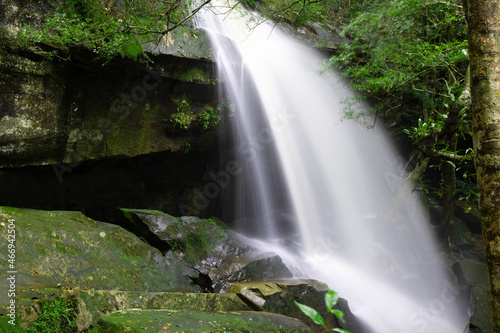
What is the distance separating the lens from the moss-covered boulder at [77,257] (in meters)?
3.47

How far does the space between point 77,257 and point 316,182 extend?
7341 millimetres

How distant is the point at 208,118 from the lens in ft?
25.4

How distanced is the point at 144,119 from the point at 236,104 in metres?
2.47

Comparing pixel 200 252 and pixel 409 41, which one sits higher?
pixel 409 41

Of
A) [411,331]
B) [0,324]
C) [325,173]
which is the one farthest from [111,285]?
[325,173]

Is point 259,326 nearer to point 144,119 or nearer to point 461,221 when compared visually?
point 144,119

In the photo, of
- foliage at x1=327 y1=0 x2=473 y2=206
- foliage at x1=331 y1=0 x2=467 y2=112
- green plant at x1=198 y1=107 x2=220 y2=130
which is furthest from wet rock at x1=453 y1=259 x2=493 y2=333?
green plant at x1=198 y1=107 x2=220 y2=130

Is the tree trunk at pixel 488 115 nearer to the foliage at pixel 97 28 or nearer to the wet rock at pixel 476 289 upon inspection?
the foliage at pixel 97 28

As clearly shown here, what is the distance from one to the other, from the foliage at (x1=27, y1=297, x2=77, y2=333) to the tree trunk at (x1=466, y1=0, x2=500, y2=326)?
309 centimetres

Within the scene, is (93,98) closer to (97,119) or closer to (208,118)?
(97,119)

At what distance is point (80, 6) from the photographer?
5785mm

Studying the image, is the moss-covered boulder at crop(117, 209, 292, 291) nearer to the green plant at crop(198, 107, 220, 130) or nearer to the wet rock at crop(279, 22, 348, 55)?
the green plant at crop(198, 107, 220, 130)

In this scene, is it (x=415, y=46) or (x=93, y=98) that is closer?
(x=93, y=98)

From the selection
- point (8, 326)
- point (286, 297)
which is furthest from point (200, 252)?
point (8, 326)
